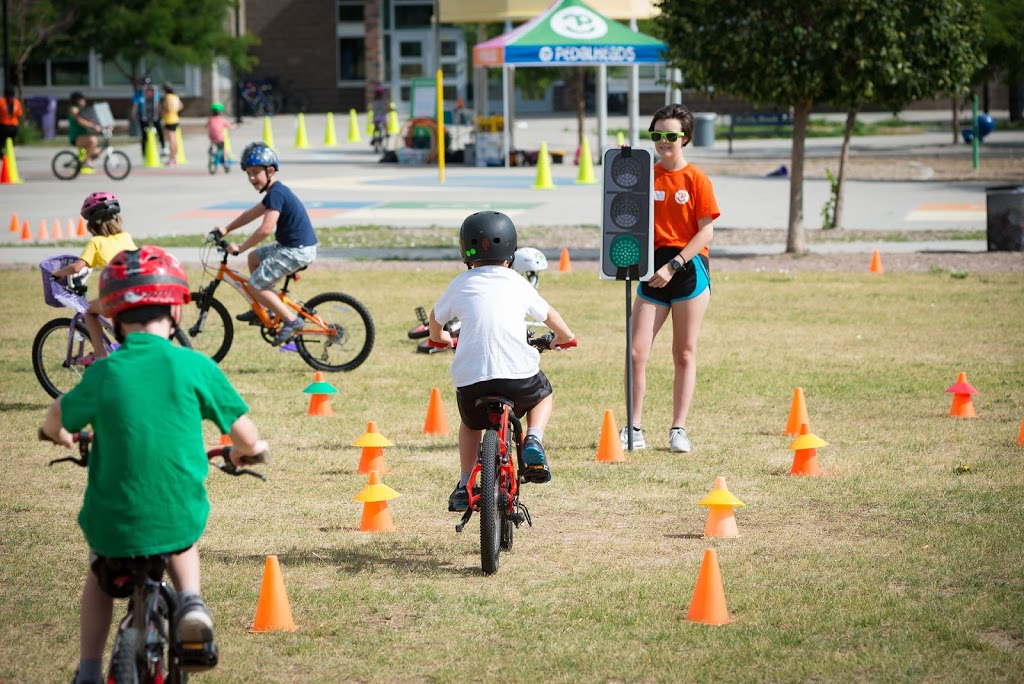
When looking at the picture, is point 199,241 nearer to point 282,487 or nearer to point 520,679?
point 282,487

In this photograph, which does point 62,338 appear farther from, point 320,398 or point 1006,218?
point 1006,218

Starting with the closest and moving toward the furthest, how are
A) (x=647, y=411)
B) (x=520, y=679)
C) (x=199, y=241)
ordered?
(x=520, y=679), (x=647, y=411), (x=199, y=241)

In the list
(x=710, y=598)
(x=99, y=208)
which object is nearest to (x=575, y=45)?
(x=99, y=208)

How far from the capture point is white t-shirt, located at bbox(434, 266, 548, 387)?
654cm

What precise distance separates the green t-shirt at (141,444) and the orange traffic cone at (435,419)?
5.33 meters

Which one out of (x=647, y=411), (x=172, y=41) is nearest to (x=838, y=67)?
(x=647, y=411)

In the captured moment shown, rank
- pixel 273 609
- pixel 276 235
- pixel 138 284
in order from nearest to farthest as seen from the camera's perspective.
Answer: pixel 138 284 → pixel 273 609 → pixel 276 235

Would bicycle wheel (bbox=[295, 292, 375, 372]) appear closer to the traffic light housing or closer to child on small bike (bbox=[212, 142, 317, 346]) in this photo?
child on small bike (bbox=[212, 142, 317, 346])

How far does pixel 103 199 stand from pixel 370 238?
1208cm

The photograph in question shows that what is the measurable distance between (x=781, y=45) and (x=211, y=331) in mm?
8846

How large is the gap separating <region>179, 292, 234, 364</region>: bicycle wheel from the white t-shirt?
17.3ft

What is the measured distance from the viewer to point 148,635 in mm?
4215

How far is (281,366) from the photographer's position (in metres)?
12.1

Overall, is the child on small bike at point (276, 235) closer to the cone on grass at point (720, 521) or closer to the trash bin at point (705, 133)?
the cone on grass at point (720, 521)
